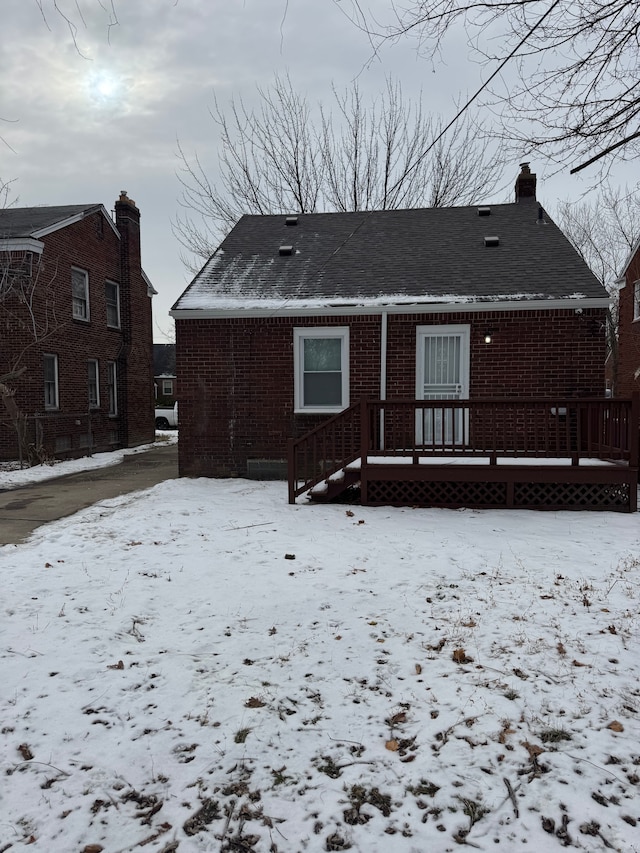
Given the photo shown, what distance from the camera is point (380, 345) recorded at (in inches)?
368

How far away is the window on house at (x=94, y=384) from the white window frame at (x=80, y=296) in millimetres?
1436

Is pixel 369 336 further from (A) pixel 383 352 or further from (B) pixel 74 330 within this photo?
(B) pixel 74 330

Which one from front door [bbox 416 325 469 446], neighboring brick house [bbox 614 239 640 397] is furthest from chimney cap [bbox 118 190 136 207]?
neighboring brick house [bbox 614 239 640 397]

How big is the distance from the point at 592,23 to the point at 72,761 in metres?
5.49

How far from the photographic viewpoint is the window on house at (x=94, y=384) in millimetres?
15500

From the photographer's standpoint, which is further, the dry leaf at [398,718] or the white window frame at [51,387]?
the white window frame at [51,387]

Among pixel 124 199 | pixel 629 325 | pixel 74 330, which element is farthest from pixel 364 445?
pixel 629 325

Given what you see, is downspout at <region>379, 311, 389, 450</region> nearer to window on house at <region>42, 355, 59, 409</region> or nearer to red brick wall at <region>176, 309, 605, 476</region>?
red brick wall at <region>176, 309, 605, 476</region>

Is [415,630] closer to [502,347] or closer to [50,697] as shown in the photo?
[50,697]

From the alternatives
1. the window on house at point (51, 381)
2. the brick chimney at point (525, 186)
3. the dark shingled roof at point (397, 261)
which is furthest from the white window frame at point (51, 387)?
the brick chimney at point (525, 186)

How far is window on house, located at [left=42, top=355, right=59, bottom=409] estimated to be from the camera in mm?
13414

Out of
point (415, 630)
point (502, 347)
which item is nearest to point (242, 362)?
point (502, 347)

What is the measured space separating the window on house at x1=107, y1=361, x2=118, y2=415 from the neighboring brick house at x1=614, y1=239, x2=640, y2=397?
57.5 ft

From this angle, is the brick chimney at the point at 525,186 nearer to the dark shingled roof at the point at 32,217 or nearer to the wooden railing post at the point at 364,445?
the wooden railing post at the point at 364,445
